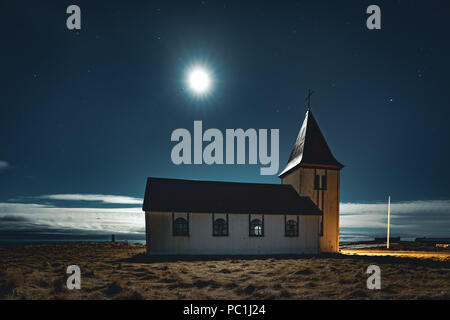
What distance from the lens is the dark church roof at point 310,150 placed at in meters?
23.7

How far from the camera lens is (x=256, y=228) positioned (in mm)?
20766

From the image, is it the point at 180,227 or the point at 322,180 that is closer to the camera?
the point at 180,227

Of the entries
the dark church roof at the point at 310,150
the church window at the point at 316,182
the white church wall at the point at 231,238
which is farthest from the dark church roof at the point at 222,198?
the dark church roof at the point at 310,150

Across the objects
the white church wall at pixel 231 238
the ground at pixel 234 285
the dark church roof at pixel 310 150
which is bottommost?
the white church wall at pixel 231 238

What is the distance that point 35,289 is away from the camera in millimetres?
8047

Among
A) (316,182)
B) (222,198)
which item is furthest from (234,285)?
(316,182)

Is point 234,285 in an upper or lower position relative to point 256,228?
upper

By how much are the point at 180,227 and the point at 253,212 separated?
6.15m

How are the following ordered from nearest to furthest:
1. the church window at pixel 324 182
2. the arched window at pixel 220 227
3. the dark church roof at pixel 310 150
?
1. the arched window at pixel 220 227
2. the church window at pixel 324 182
3. the dark church roof at pixel 310 150

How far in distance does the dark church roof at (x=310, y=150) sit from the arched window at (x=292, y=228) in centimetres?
547

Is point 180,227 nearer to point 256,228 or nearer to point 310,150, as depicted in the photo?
point 256,228

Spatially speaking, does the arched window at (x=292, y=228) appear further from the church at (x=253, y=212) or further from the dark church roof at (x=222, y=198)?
the dark church roof at (x=222, y=198)

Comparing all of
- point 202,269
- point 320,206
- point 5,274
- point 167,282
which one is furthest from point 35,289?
point 320,206
